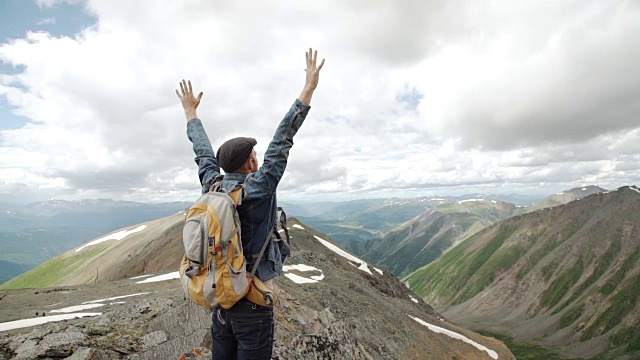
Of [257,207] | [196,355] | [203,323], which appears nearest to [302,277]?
[203,323]

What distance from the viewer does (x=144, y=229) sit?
149 m

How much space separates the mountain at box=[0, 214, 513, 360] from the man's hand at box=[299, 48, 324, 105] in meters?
8.58

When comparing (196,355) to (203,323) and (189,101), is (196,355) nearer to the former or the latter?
(203,323)

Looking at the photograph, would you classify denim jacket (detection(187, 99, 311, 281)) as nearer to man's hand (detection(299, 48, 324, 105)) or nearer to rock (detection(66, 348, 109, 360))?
man's hand (detection(299, 48, 324, 105))

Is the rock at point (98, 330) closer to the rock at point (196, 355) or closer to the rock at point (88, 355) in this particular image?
the rock at point (88, 355)

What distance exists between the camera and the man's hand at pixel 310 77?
5.97 metres

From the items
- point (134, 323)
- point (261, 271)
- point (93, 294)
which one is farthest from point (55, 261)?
point (261, 271)

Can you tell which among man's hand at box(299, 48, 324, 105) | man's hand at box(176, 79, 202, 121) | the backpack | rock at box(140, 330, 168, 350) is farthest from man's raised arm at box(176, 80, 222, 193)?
rock at box(140, 330, 168, 350)

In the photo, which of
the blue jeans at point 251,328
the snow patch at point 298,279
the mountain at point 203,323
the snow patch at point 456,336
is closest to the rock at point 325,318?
the mountain at point 203,323

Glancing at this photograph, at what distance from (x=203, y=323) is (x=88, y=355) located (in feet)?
14.9

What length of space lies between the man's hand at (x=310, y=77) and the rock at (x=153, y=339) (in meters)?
10.2

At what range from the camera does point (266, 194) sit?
216 inches

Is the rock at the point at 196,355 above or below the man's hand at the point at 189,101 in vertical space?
below

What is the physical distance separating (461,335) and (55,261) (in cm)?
15951
